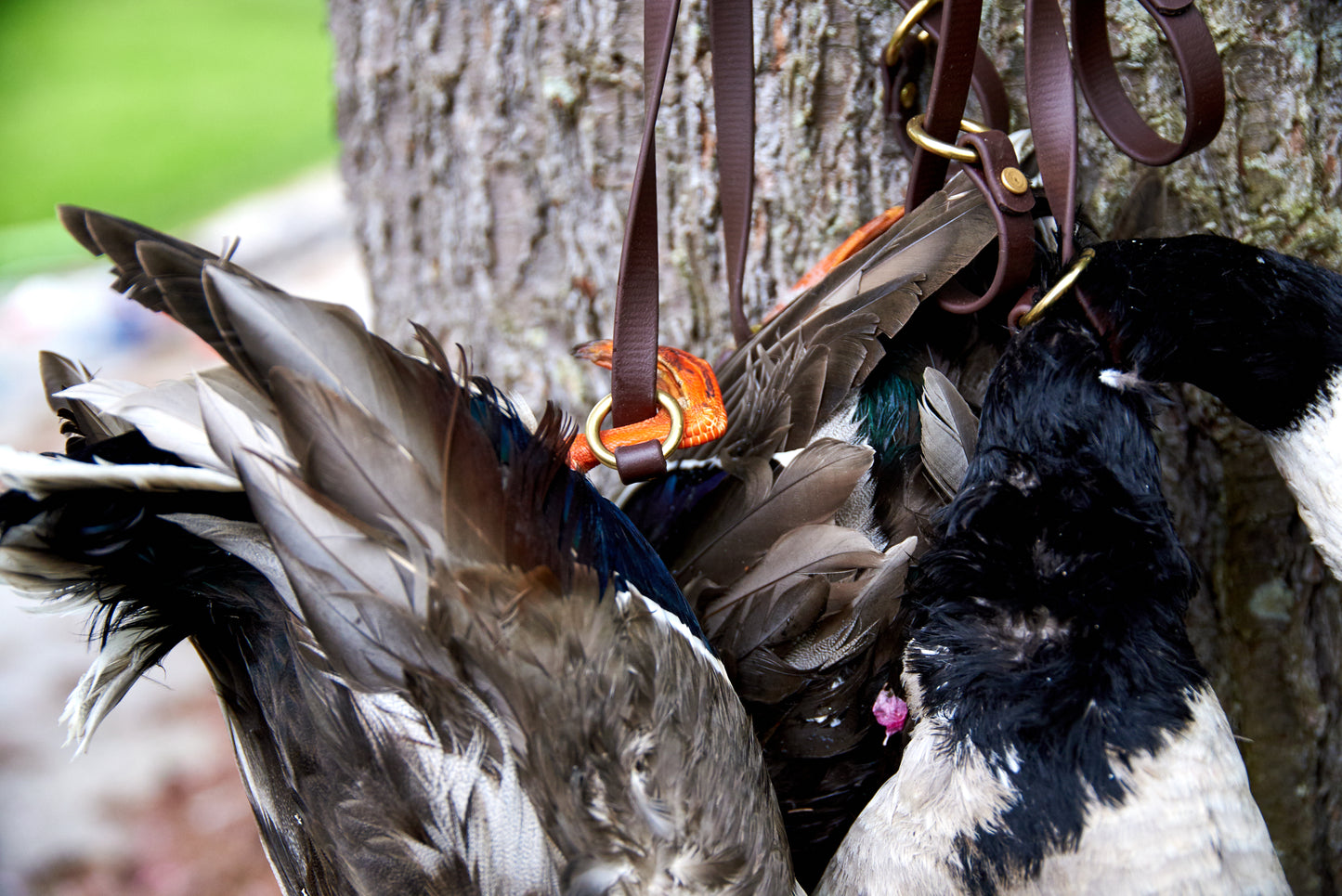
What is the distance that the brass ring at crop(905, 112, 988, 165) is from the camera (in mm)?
920

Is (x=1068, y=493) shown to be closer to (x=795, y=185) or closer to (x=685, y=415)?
(x=685, y=415)

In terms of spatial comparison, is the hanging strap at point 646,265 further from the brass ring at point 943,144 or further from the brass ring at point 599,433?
the brass ring at point 943,144

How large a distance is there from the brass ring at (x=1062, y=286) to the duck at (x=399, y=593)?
48cm

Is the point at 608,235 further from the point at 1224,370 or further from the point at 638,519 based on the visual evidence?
the point at 1224,370

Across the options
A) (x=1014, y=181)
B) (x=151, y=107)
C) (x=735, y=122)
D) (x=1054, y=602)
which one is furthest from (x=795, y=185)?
(x=151, y=107)

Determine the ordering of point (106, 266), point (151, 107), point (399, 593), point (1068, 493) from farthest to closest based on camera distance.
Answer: point (151, 107)
point (106, 266)
point (1068, 493)
point (399, 593)

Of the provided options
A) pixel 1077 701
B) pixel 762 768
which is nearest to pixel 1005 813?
pixel 1077 701

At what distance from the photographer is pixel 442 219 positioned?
1.61 metres

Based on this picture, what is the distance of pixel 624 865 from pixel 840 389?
1.83 ft

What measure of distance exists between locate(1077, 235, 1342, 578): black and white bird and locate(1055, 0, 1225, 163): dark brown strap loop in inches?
5.5

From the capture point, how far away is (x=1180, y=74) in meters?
0.96

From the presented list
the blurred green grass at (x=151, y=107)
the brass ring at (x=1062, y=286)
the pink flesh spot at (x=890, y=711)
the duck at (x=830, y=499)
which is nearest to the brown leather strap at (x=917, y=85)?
the duck at (x=830, y=499)

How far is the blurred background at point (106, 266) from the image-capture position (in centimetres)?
262

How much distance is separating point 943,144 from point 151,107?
883cm
